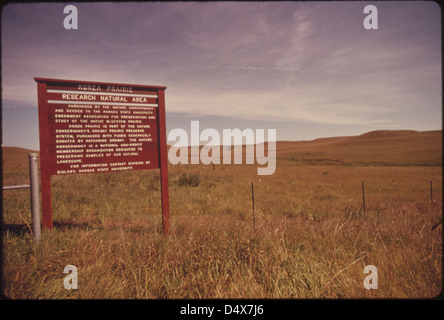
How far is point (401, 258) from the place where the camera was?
8.82 feet

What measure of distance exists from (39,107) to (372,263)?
5.65 meters

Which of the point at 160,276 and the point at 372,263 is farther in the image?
the point at 372,263

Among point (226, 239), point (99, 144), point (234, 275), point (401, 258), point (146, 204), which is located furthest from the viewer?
point (146, 204)

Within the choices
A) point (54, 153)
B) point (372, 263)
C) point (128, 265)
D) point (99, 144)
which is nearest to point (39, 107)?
point (54, 153)

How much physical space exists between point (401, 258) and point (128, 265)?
143 inches

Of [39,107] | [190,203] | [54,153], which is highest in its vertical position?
[39,107]

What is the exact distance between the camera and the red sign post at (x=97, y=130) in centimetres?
343

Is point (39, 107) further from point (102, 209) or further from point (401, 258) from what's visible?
point (401, 258)

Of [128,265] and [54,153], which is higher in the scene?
[54,153]

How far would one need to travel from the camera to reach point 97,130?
3.66 metres

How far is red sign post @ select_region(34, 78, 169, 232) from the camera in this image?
3434 mm
